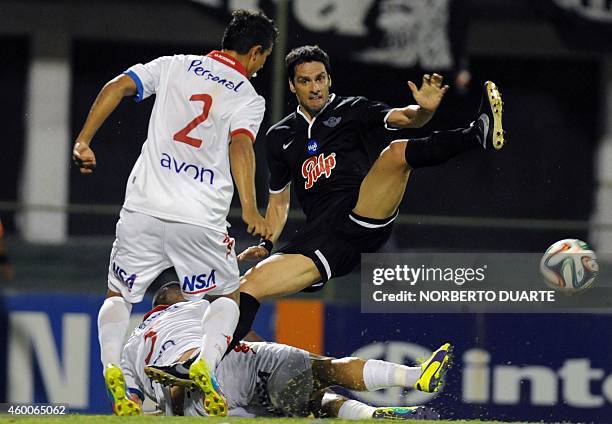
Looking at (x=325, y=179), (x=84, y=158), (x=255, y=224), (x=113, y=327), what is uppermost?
(x=325, y=179)

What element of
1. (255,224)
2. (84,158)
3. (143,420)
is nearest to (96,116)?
(84,158)

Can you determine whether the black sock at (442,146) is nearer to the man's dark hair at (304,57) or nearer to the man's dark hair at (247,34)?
the man's dark hair at (304,57)

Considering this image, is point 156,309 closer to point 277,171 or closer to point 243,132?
point 277,171

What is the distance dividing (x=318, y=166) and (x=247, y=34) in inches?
47.6

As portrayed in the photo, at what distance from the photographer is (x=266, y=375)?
7.04m

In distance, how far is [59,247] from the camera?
34.0 feet

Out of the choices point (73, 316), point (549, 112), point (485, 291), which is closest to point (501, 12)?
point (549, 112)

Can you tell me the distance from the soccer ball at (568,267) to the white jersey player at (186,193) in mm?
2626

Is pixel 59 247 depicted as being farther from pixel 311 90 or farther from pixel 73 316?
pixel 311 90

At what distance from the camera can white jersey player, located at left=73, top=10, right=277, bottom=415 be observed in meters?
6.21

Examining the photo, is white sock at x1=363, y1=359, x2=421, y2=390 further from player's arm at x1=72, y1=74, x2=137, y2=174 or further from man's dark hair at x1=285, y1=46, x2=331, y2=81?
player's arm at x1=72, y1=74, x2=137, y2=174

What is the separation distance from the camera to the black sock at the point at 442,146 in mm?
6961

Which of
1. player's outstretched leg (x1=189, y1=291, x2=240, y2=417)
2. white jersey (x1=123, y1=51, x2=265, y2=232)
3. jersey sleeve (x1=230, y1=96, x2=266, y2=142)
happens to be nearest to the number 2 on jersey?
white jersey (x1=123, y1=51, x2=265, y2=232)

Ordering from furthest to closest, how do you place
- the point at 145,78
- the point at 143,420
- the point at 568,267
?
1. the point at 568,267
2. the point at 145,78
3. the point at 143,420
